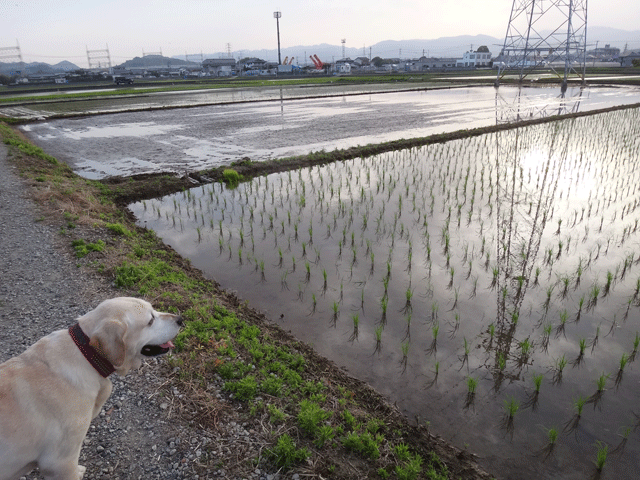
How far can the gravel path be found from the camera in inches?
112

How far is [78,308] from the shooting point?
15.0 feet

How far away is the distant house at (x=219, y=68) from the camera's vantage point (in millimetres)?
99875

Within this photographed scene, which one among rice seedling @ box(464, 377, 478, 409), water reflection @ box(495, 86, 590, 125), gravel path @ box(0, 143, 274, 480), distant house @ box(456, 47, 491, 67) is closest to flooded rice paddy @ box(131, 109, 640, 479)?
rice seedling @ box(464, 377, 478, 409)

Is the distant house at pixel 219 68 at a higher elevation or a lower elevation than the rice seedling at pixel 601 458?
higher

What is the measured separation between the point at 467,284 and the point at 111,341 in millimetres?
4911

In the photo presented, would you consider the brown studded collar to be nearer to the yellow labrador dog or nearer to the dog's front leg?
the yellow labrador dog

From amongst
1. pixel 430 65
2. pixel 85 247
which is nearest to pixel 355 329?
pixel 85 247

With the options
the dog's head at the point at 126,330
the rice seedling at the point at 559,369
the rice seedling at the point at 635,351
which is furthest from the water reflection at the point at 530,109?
the dog's head at the point at 126,330

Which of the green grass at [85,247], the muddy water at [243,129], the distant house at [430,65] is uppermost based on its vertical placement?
the distant house at [430,65]

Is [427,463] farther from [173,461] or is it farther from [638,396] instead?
[638,396]

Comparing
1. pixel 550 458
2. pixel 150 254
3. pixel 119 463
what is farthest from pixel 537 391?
pixel 150 254

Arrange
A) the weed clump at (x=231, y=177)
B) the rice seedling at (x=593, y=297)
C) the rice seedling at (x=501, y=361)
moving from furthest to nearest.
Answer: the weed clump at (x=231, y=177) < the rice seedling at (x=593, y=297) < the rice seedling at (x=501, y=361)

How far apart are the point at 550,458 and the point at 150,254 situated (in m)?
6.04

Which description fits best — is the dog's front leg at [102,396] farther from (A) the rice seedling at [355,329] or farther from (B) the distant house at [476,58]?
(B) the distant house at [476,58]
